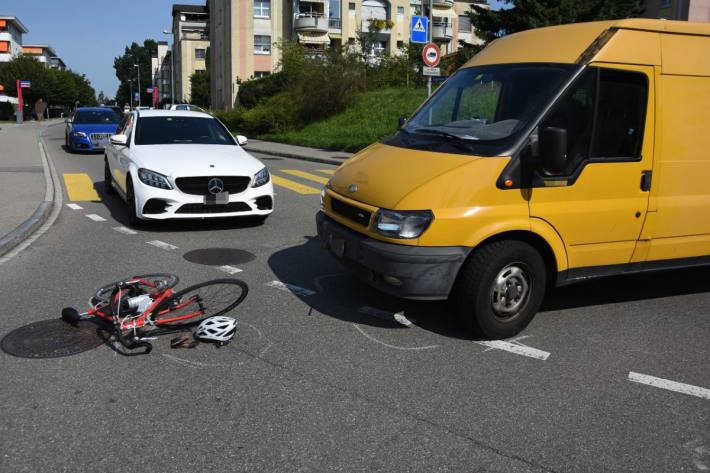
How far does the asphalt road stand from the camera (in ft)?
10.7

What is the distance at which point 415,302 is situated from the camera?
5.76 m

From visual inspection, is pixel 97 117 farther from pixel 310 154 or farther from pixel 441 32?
pixel 441 32

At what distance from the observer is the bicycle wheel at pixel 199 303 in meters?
4.98

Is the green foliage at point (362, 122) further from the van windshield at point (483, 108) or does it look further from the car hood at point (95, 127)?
the van windshield at point (483, 108)

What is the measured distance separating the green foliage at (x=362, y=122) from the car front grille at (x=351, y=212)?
63.2ft

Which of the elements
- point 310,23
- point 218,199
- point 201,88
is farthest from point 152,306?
point 201,88

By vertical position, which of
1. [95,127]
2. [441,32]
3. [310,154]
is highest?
[441,32]

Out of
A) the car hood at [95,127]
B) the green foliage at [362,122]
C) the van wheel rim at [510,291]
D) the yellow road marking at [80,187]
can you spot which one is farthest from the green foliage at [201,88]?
the van wheel rim at [510,291]

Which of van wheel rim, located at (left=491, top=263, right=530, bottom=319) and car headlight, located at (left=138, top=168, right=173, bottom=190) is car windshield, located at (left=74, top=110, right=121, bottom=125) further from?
van wheel rim, located at (left=491, top=263, right=530, bottom=319)

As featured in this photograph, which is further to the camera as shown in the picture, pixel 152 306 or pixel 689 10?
pixel 689 10

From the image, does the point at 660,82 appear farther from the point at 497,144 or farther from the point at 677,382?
the point at 677,382

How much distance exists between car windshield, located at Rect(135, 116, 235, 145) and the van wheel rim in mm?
6381

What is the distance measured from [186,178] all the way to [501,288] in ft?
16.3

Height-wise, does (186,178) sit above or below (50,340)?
above
